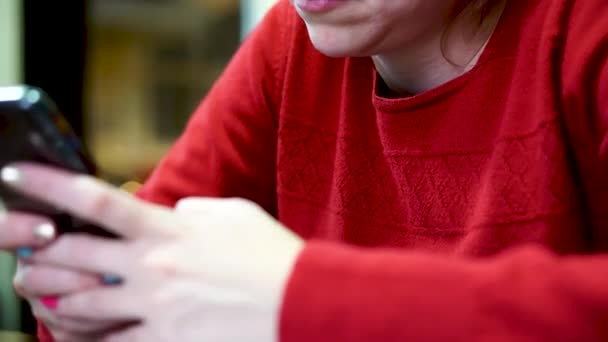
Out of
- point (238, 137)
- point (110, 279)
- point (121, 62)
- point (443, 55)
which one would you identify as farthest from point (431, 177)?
point (121, 62)

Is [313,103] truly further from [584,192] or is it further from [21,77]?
[21,77]

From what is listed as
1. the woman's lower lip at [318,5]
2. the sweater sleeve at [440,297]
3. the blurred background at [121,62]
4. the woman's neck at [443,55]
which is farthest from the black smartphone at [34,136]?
the blurred background at [121,62]

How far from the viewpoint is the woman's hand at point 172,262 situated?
18.9 inches

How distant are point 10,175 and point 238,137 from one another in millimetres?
465

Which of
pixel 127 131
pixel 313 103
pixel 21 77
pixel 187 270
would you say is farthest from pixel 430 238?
pixel 127 131

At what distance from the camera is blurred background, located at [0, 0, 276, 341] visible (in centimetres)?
207

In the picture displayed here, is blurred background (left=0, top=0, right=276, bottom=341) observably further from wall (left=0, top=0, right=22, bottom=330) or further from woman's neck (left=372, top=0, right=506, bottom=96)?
woman's neck (left=372, top=0, right=506, bottom=96)

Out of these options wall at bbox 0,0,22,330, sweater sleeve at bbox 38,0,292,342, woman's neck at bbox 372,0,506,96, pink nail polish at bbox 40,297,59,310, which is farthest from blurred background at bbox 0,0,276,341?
pink nail polish at bbox 40,297,59,310

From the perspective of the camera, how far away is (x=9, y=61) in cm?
206

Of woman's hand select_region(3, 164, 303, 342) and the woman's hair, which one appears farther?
the woman's hair

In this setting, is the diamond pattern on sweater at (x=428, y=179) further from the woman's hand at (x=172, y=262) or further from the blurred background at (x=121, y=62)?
the blurred background at (x=121, y=62)

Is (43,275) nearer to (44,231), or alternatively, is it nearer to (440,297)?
(44,231)

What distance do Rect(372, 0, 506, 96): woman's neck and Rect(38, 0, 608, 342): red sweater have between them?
0.09 ft

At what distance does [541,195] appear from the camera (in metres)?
0.71
